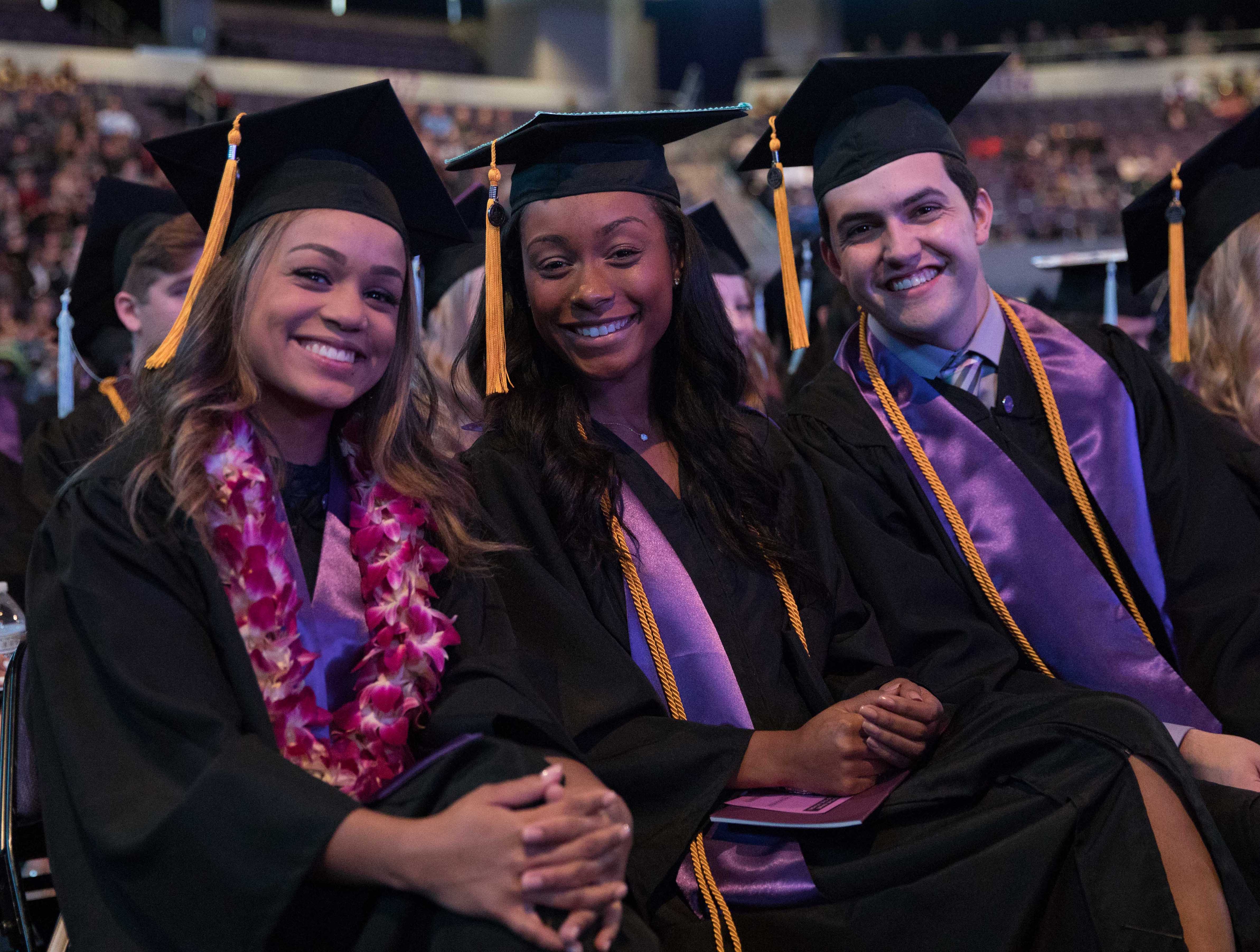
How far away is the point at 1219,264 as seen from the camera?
293 cm

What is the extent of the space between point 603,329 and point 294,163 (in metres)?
0.64

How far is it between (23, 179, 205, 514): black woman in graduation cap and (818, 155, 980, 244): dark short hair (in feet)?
5.41

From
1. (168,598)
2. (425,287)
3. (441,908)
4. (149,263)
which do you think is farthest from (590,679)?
(149,263)

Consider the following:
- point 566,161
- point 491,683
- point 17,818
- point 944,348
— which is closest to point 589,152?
point 566,161

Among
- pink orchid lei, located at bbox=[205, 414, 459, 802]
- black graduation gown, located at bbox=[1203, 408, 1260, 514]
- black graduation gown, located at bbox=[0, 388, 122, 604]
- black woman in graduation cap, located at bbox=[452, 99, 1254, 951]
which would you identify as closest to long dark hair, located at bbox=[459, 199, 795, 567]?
black woman in graduation cap, located at bbox=[452, 99, 1254, 951]

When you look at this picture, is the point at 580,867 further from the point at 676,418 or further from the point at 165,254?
the point at 165,254

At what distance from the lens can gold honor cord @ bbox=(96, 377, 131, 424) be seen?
10.9 ft

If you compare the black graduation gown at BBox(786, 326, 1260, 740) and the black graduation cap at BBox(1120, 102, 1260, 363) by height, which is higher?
the black graduation cap at BBox(1120, 102, 1260, 363)

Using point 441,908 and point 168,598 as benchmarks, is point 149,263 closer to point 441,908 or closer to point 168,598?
point 168,598

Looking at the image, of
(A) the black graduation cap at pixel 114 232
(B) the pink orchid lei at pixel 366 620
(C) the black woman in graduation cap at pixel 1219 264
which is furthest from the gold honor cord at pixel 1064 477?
(A) the black graduation cap at pixel 114 232

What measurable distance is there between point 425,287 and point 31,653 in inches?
90.7

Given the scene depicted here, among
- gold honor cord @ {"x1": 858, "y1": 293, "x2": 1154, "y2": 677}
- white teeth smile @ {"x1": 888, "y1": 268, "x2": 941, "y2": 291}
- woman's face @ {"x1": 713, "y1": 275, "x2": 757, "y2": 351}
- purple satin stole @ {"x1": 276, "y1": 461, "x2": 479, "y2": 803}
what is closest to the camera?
purple satin stole @ {"x1": 276, "y1": 461, "x2": 479, "y2": 803}

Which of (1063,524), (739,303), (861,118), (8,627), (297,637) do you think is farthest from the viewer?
(739,303)

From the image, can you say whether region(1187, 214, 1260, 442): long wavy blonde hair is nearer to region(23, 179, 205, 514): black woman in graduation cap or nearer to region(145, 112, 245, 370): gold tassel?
region(145, 112, 245, 370): gold tassel
